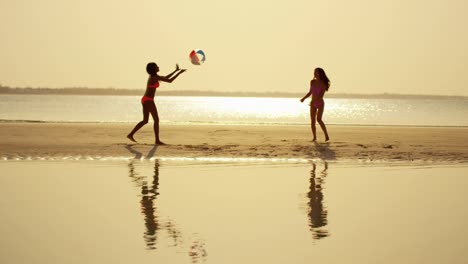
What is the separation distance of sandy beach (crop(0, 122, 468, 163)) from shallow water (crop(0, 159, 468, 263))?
2.90 metres

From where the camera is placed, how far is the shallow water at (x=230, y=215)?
653 centimetres

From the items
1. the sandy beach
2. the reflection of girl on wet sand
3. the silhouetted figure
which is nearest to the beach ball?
the sandy beach

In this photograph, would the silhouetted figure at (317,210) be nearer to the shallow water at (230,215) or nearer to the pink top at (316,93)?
the shallow water at (230,215)

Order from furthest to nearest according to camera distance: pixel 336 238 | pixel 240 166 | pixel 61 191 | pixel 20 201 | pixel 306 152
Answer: pixel 306 152, pixel 240 166, pixel 61 191, pixel 20 201, pixel 336 238

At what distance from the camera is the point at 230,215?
8.45 meters

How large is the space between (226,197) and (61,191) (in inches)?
91.8

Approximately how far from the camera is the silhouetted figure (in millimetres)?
7559

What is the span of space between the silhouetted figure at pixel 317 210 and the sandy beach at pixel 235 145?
4225mm

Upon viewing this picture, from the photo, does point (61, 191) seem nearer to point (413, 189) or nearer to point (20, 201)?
point (20, 201)

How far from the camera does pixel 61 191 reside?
10375 mm

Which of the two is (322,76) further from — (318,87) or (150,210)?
(150,210)

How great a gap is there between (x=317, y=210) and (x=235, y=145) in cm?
967

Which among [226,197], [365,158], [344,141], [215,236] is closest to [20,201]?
[226,197]

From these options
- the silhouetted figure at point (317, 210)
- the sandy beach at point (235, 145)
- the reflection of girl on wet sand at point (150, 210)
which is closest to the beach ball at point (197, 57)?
the sandy beach at point (235, 145)
